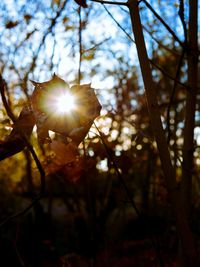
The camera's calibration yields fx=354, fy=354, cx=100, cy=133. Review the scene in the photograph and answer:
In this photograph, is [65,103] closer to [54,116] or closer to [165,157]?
[54,116]

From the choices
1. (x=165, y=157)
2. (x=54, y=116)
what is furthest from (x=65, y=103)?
(x=165, y=157)

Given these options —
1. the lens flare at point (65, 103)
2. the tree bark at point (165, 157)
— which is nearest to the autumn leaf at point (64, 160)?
the lens flare at point (65, 103)

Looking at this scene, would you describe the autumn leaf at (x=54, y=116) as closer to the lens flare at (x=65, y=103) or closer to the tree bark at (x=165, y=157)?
the lens flare at (x=65, y=103)

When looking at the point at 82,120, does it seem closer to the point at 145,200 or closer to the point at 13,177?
the point at 145,200

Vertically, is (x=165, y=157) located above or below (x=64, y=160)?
below

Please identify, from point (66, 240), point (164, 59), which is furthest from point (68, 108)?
point (164, 59)

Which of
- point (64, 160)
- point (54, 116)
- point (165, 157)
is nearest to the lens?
point (54, 116)

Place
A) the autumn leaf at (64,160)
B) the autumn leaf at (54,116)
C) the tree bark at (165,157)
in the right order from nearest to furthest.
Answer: the autumn leaf at (54,116)
the tree bark at (165,157)
the autumn leaf at (64,160)

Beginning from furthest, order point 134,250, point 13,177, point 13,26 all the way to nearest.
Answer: point 13,177 < point 134,250 < point 13,26
